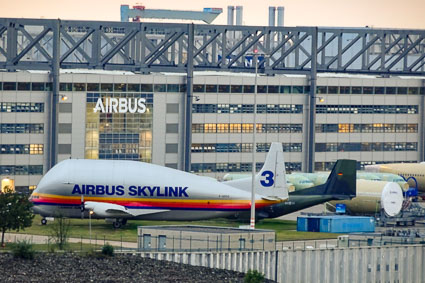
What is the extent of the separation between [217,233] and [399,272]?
16903mm

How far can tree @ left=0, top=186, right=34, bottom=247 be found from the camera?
3757 inches

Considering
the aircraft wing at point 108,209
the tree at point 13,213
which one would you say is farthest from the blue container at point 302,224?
the tree at point 13,213

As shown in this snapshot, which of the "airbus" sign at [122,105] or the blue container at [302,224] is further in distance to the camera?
the "airbus" sign at [122,105]

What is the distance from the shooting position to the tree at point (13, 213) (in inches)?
3757

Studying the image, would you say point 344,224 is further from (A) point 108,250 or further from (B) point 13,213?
(B) point 13,213

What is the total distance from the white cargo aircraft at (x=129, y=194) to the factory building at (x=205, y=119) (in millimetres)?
31215

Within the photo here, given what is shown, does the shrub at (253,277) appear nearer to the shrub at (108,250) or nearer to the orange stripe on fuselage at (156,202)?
the shrub at (108,250)

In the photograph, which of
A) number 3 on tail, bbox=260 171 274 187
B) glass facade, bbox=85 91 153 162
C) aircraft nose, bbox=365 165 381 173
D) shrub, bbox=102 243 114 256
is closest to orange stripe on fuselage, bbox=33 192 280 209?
number 3 on tail, bbox=260 171 274 187

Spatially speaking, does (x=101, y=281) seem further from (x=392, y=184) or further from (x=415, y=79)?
(x=415, y=79)

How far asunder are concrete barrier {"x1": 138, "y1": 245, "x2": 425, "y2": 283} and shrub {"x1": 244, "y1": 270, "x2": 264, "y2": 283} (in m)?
2.98

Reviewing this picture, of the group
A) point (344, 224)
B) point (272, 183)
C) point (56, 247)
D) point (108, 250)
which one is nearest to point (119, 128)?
point (272, 183)

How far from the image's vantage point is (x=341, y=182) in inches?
4675

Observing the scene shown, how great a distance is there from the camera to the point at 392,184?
12588 cm

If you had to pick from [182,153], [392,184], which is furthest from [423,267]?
[182,153]
